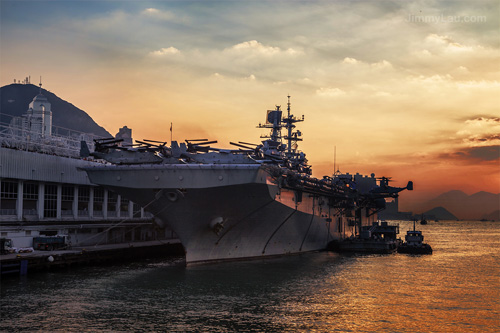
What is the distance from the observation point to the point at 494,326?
19.5m

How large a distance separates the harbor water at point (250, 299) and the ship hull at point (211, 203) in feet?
5.01

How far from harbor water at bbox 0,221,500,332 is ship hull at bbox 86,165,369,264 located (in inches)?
60.1

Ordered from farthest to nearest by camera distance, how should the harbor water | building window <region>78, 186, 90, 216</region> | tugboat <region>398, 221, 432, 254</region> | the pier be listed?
tugboat <region>398, 221, 432, 254</region>
building window <region>78, 186, 90, 216</region>
the pier
the harbor water

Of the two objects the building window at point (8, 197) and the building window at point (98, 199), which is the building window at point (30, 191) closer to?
the building window at point (8, 197)

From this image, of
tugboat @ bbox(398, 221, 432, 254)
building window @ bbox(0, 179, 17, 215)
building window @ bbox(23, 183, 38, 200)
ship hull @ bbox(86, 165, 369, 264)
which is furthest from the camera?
tugboat @ bbox(398, 221, 432, 254)

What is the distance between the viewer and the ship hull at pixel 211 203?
29.0 meters

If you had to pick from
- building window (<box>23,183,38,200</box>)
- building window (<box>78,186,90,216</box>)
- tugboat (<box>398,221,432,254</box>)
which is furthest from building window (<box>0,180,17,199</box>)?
tugboat (<box>398,221,432,254</box>)

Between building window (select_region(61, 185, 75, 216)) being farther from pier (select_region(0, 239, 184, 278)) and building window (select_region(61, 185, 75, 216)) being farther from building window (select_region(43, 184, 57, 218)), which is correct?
pier (select_region(0, 239, 184, 278))

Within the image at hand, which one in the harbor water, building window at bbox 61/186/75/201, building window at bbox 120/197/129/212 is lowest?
the harbor water

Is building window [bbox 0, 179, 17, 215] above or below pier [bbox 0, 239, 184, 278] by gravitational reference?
above

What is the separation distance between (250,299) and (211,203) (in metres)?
8.38

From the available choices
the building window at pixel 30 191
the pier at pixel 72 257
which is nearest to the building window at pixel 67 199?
the building window at pixel 30 191

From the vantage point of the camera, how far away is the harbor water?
61.6 feet

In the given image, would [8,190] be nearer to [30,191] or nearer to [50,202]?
[30,191]
